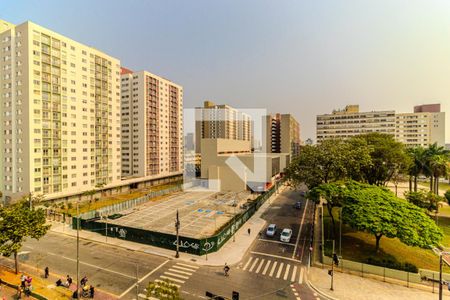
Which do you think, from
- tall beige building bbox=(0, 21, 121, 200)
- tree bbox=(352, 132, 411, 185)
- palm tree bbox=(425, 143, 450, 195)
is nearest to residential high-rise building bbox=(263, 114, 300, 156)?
tree bbox=(352, 132, 411, 185)

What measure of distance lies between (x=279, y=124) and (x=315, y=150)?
112064mm

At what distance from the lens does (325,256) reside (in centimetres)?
3117

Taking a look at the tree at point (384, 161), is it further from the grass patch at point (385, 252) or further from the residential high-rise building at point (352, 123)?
the residential high-rise building at point (352, 123)

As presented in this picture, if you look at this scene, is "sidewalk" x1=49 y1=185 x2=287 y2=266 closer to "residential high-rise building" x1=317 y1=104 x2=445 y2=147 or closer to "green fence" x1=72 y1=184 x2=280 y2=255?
"green fence" x1=72 y1=184 x2=280 y2=255

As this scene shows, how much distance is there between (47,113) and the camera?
5722cm

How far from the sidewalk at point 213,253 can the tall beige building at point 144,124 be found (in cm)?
4731

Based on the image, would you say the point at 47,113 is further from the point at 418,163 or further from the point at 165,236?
the point at 418,163

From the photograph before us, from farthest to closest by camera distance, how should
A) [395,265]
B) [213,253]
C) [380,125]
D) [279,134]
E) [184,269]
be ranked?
[279,134], [380,125], [213,253], [184,269], [395,265]

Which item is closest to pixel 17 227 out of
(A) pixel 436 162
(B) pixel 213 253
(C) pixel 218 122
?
(B) pixel 213 253

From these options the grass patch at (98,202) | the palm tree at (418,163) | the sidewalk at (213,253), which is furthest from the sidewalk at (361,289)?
the grass patch at (98,202)

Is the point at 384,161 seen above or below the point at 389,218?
above

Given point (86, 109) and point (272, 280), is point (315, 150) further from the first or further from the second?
point (86, 109)

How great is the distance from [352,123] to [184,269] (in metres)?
142

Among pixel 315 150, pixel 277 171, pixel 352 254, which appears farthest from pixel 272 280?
pixel 277 171
